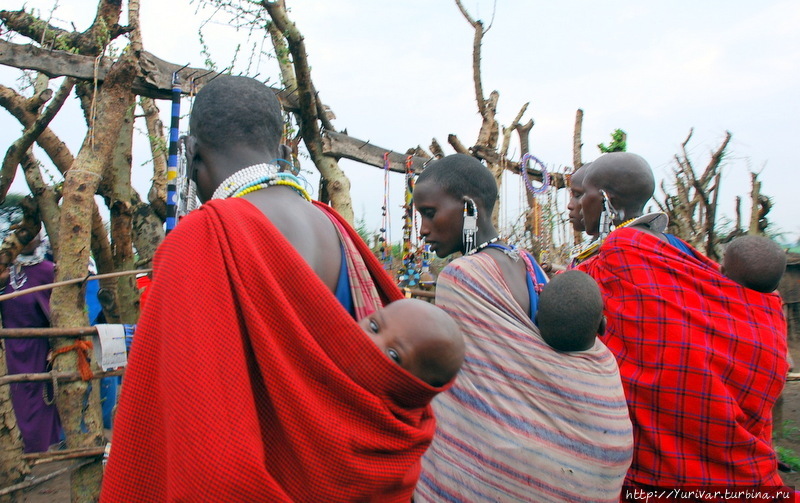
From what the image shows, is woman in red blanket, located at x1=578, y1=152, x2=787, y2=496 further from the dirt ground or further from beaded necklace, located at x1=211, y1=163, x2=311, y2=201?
the dirt ground

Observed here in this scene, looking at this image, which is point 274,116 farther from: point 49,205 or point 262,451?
point 49,205

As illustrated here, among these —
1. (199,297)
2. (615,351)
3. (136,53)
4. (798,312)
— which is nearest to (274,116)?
(199,297)

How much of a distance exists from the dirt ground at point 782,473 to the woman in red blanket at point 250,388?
4.09m

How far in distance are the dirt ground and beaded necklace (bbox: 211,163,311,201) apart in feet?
13.5

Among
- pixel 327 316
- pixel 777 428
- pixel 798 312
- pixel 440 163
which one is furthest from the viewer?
pixel 798 312

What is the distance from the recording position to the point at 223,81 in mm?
1716

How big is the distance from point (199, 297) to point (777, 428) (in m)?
6.46

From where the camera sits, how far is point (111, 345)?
3734 millimetres

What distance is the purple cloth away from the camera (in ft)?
19.8

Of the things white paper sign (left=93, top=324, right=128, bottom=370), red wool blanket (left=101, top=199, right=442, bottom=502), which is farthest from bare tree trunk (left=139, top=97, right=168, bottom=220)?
red wool blanket (left=101, top=199, right=442, bottom=502)

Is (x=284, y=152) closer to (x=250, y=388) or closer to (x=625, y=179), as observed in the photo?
(x=250, y=388)

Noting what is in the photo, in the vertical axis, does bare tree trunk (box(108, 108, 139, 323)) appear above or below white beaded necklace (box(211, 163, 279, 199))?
below

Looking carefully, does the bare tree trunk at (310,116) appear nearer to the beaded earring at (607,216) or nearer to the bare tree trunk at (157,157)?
the bare tree trunk at (157,157)

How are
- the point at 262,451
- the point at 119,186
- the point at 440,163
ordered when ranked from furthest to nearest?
the point at 119,186 < the point at 440,163 < the point at 262,451
